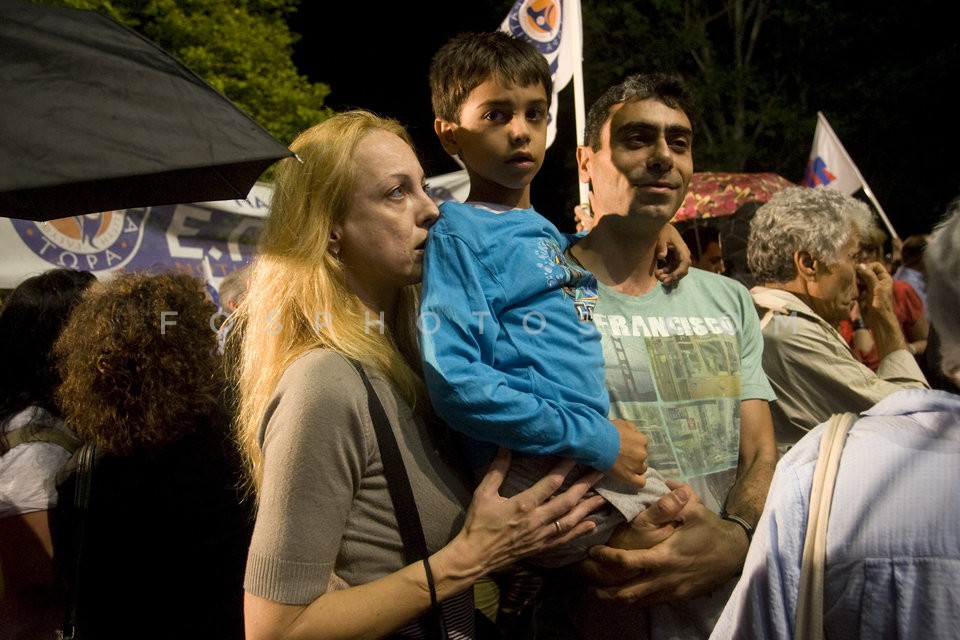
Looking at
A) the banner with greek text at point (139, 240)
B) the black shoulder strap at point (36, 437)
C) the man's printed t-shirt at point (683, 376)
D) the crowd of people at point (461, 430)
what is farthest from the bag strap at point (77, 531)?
the banner with greek text at point (139, 240)

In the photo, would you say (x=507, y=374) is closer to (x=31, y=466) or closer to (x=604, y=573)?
(x=604, y=573)

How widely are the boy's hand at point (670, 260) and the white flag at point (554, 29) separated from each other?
373cm

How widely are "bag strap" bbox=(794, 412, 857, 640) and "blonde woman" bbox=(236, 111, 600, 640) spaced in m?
0.76

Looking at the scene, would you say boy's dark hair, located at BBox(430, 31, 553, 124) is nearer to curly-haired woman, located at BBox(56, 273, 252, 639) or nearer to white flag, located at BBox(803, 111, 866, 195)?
curly-haired woman, located at BBox(56, 273, 252, 639)

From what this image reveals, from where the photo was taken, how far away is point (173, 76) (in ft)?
6.40

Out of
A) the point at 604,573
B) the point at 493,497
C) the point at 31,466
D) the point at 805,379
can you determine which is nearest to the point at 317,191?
the point at 493,497

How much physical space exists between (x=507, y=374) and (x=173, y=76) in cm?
118

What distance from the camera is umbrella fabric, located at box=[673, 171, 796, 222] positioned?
7.91 meters

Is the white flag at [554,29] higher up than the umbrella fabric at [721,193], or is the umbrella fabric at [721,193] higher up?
the white flag at [554,29]

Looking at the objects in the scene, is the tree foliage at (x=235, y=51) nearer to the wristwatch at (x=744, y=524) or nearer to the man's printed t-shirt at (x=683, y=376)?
the man's printed t-shirt at (x=683, y=376)

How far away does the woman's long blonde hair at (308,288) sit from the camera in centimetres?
194

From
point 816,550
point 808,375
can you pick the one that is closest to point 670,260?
point 808,375

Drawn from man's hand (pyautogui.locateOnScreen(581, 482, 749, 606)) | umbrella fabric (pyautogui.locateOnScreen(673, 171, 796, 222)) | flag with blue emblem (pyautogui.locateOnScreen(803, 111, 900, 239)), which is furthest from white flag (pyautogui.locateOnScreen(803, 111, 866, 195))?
man's hand (pyautogui.locateOnScreen(581, 482, 749, 606))

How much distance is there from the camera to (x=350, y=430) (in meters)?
1.75
